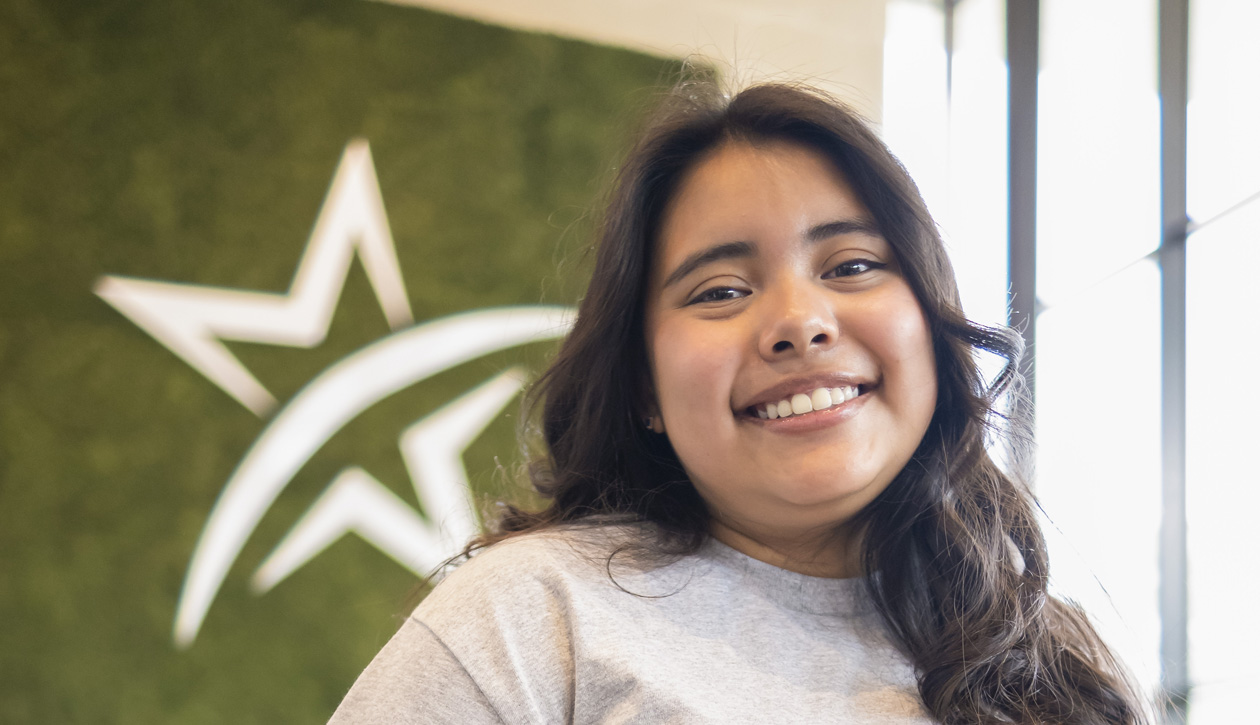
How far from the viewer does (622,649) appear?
0.90 meters

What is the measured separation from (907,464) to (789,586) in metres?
0.21

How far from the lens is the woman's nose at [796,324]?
38.2 inches

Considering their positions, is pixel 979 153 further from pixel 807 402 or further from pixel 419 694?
pixel 419 694

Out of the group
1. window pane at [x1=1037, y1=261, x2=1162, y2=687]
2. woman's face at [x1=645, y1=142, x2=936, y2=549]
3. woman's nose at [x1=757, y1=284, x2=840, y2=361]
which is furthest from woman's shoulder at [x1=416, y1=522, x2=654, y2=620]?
window pane at [x1=1037, y1=261, x2=1162, y2=687]

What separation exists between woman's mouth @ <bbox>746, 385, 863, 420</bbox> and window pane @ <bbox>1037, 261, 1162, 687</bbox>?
6.01 feet

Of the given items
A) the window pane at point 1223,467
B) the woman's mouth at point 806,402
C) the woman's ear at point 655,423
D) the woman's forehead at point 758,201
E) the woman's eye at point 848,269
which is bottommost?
the window pane at point 1223,467

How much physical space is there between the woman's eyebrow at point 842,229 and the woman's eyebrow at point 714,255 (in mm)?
61

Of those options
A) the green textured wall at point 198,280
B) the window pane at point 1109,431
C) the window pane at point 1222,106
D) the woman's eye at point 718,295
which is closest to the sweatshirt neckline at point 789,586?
the woman's eye at point 718,295

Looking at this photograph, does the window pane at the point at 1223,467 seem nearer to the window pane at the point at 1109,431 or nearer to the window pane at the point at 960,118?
A: the window pane at the point at 1109,431

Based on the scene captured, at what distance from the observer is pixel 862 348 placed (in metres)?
1.02

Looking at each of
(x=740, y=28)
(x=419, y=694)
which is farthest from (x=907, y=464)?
(x=740, y=28)

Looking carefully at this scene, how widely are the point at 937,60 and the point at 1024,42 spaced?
16.8 inches

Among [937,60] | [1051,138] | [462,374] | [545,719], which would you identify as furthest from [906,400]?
[937,60]

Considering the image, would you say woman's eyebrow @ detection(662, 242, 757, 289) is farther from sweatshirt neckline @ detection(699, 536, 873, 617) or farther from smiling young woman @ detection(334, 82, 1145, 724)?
sweatshirt neckline @ detection(699, 536, 873, 617)
